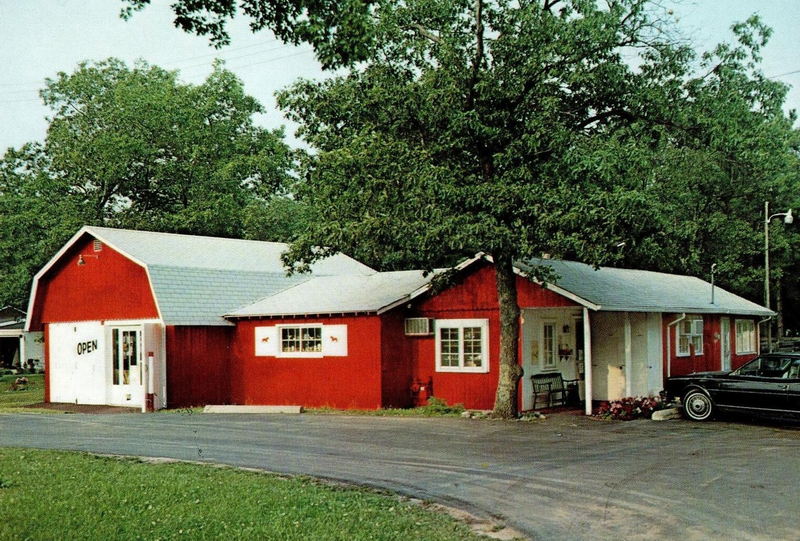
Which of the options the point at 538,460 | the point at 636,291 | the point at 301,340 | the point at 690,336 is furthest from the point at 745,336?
the point at 538,460

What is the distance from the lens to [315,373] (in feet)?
81.4

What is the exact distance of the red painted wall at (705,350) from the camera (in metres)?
24.2

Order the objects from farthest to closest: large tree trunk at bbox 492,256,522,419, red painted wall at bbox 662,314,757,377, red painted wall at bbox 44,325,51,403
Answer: red painted wall at bbox 44,325,51,403, red painted wall at bbox 662,314,757,377, large tree trunk at bbox 492,256,522,419

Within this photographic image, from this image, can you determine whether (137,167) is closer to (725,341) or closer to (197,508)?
(725,341)

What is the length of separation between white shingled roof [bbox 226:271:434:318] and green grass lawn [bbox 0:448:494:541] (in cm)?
1170

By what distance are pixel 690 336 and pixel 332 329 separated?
10.2 metres

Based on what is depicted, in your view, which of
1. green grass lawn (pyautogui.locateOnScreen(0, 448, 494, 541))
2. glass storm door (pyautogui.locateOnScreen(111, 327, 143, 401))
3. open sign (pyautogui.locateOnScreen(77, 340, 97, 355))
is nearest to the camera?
green grass lawn (pyautogui.locateOnScreen(0, 448, 494, 541))

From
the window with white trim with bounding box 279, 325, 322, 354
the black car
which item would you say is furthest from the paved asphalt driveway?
the window with white trim with bounding box 279, 325, 322, 354

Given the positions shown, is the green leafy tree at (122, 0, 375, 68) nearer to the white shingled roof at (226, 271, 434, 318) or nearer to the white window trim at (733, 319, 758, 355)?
the white shingled roof at (226, 271, 434, 318)

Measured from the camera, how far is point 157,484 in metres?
11.1

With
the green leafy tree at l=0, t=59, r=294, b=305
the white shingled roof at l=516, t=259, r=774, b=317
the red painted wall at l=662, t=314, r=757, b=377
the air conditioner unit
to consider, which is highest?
the green leafy tree at l=0, t=59, r=294, b=305

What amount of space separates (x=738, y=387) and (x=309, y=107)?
11004 mm

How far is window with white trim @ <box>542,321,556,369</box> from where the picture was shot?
2248cm

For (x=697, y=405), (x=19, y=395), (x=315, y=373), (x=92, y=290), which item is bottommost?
(x=19, y=395)
